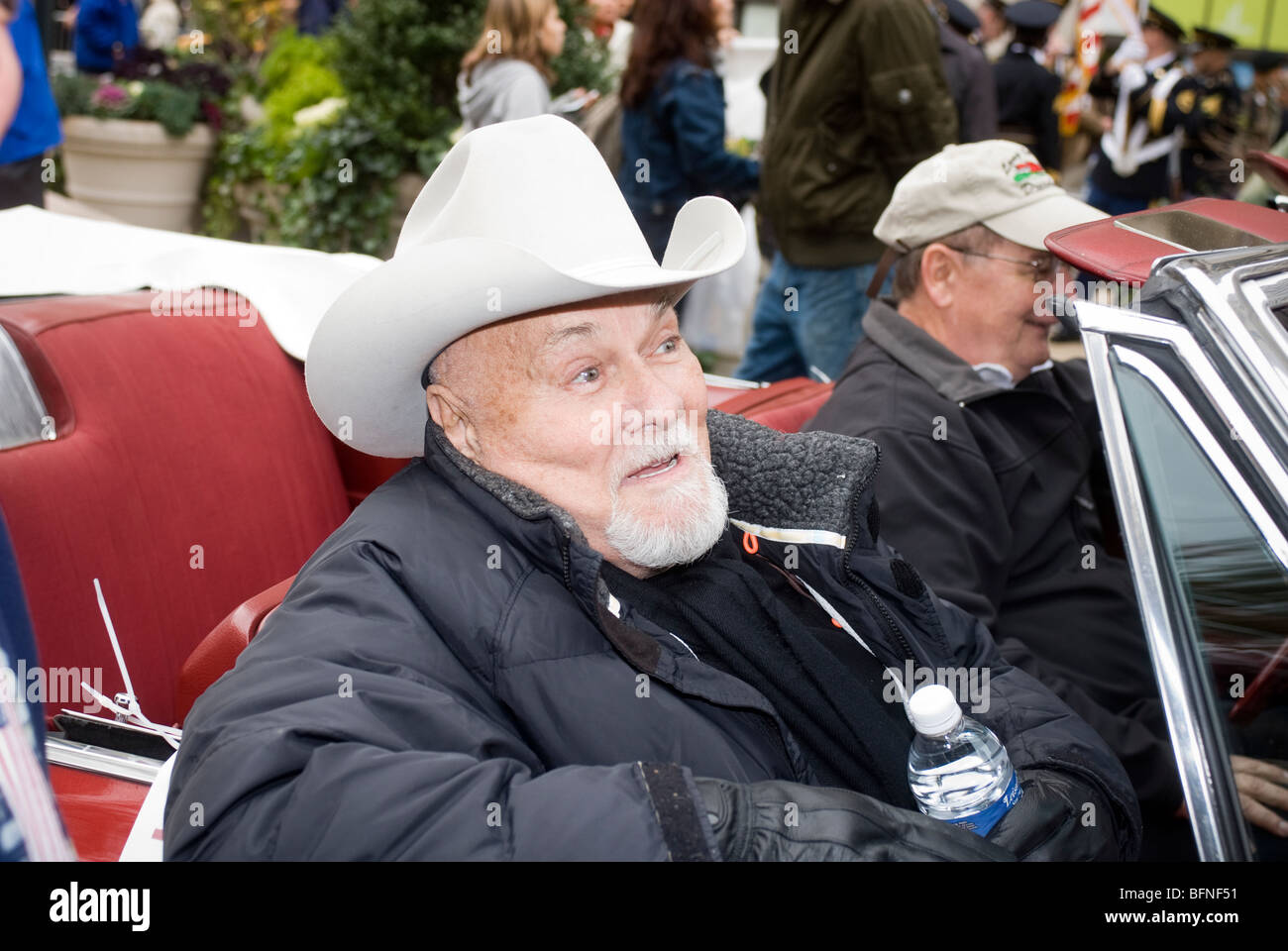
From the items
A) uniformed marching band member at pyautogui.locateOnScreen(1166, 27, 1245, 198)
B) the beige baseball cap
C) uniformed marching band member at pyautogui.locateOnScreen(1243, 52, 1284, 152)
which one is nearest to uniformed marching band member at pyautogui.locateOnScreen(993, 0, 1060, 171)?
uniformed marching band member at pyautogui.locateOnScreen(1166, 27, 1245, 198)

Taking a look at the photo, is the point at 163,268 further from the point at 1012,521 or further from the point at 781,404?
the point at 1012,521

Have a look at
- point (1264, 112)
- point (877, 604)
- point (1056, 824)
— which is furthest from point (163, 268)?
point (1264, 112)

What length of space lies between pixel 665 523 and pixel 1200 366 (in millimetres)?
751

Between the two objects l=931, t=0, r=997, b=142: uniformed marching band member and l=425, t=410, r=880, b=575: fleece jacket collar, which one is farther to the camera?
l=931, t=0, r=997, b=142: uniformed marching band member

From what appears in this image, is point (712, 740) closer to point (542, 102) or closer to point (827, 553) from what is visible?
point (827, 553)

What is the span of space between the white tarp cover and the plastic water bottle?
5.22ft

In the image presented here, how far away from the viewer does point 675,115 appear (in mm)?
5332

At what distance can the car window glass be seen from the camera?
154cm

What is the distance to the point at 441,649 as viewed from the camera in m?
1.62

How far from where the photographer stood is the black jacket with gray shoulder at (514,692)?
1.30m

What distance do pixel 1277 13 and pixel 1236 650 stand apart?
18.4 meters

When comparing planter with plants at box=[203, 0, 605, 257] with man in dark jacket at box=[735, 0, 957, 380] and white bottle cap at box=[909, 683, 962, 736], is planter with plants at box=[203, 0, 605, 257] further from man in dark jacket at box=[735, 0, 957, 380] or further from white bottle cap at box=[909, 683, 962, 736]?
white bottle cap at box=[909, 683, 962, 736]

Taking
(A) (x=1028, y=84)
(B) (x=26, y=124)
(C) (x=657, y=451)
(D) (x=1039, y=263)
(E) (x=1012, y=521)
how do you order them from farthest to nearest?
(A) (x=1028, y=84), (B) (x=26, y=124), (D) (x=1039, y=263), (E) (x=1012, y=521), (C) (x=657, y=451)

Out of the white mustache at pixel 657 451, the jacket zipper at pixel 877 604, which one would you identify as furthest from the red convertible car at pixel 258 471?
the white mustache at pixel 657 451
